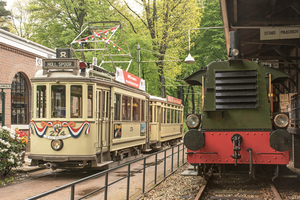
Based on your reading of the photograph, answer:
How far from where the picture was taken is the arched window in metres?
17.8

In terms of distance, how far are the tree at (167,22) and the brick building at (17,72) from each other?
407 inches

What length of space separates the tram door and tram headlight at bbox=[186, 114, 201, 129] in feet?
11.8

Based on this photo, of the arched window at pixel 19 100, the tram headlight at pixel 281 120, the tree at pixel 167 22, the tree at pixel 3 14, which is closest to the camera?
the tram headlight at pixel 281 120

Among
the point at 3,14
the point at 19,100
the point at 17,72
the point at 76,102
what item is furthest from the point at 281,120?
the point at 3,14

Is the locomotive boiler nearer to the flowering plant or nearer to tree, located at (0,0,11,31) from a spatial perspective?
the flowering plant

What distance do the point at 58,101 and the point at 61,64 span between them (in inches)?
42.8

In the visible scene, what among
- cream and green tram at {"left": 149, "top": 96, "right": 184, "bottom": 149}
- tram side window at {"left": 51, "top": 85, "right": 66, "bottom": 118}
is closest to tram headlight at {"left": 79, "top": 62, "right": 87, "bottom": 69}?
tram side window at {"left": 51, "top": 85, "right": 66, "bottom": 118}

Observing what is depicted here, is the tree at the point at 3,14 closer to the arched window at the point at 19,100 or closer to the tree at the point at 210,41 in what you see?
the tree at the point at 210,41

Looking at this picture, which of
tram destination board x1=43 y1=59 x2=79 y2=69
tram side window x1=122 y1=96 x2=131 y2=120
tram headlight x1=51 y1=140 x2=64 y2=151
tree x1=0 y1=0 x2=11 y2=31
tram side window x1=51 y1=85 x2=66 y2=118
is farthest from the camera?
tree x1=0 y1=0 x2=11 y2=31

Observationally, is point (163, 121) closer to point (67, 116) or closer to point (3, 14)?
point (67, 116)

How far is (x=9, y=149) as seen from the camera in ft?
32.8

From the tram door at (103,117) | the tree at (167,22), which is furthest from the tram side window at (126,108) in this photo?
the tree at (167,22)

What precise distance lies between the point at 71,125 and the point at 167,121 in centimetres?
1172

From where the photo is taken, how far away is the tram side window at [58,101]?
10328mm
